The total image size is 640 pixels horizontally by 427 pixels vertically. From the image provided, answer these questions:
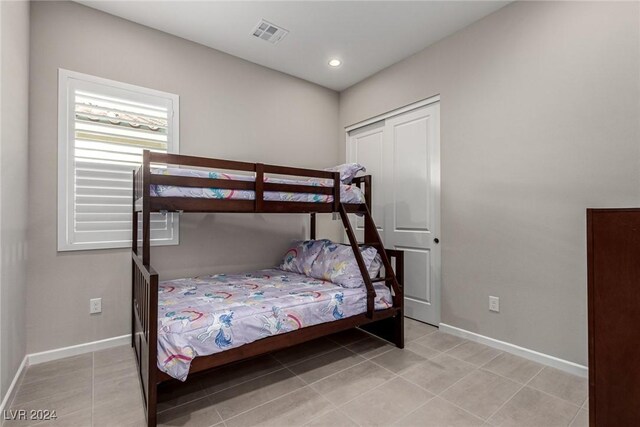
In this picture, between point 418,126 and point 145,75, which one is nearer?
point 145,75

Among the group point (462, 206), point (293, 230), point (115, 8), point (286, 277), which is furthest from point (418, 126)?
point (115, 8)

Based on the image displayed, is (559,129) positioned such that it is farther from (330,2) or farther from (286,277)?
(286,277)

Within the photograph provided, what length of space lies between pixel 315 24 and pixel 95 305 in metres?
2.92

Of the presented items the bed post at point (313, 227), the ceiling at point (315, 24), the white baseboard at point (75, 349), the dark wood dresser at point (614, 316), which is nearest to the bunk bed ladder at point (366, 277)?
the bed post at point (313, 227)

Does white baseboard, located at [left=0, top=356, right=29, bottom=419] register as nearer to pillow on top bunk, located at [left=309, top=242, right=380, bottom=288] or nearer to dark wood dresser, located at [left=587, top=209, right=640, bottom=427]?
pillow on top bunk, located at [left=309, top=242, right=380, bottom=288]

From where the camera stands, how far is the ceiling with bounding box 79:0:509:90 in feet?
7.97

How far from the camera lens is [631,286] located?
1.06 meters

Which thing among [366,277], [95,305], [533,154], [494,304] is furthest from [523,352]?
[95,305]

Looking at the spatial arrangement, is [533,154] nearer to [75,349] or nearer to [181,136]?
[181,136]

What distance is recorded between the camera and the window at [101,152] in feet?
7.71

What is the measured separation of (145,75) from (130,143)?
2.02 ft

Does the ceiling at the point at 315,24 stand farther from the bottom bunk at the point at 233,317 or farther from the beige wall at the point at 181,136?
the bottom bunk at the point at 233,317

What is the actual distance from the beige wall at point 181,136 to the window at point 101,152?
67 millimetres

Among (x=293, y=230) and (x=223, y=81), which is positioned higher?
(x=223, y=81)
